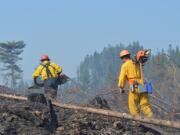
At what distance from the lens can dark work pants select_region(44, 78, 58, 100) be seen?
15016 millimetres

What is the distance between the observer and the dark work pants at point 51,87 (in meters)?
15.0

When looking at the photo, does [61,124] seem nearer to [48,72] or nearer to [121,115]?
[121,115]

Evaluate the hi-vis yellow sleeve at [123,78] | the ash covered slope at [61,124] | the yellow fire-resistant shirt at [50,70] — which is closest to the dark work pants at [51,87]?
the yellow fire-resistant shirt at [50,70]

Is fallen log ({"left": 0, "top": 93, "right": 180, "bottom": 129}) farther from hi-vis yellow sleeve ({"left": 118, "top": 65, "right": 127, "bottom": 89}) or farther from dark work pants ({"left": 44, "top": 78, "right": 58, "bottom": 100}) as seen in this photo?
dark work pants ({"left": 44, "top": 78, "right": 58, "bottom": 100})

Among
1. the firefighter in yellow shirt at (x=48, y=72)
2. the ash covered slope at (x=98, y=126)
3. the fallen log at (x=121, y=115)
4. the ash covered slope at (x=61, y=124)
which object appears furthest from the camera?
the firefighter in yellow shirt at (x=48, y=72)

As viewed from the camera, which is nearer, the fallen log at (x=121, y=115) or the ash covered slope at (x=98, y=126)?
the fallen log at (x=121, y=115)

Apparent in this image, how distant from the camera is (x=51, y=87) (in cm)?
1529

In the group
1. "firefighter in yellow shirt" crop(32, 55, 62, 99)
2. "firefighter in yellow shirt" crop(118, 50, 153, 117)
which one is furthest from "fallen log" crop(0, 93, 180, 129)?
"firefighter in yellow shirt" crop(32, 55, 62, 99)

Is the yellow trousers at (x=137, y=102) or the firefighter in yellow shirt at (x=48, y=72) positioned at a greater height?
the firefighter in yellow shirt at (x=48, y=72)

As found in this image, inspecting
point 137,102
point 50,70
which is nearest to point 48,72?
point 50,70

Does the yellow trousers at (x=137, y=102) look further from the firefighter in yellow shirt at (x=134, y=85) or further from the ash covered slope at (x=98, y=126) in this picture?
the ash covered slope at (x=98, y=126)

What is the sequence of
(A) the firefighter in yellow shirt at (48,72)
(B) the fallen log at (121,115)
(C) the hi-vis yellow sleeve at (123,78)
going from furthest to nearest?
1. (A) the firefighter in yellow shirt at (48,72)
2. (C) the hi-vis yellow sleeve at (123,78)
3. (B) the fallen log at (121,115)

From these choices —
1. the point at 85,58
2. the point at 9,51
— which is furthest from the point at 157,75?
the point at 85,58

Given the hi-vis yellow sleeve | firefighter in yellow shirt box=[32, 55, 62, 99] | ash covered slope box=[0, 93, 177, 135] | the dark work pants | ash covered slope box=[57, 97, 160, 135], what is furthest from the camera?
firefighter in yellow shirt box=[32, 55, 62, 99]
